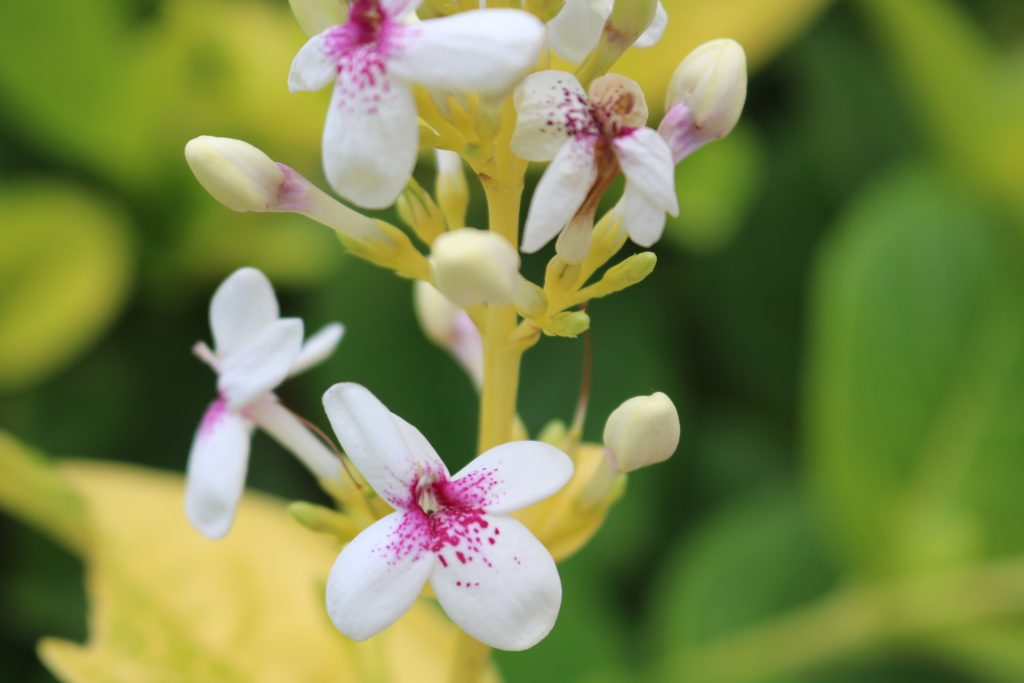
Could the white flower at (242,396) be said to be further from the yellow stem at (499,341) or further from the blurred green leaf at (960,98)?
the blurred green leaf at (960,98)

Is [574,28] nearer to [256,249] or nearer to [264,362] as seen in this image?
[264,362]

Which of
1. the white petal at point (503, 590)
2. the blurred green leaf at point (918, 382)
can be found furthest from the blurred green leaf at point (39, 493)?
the blurred green leaf at point (918, 382)

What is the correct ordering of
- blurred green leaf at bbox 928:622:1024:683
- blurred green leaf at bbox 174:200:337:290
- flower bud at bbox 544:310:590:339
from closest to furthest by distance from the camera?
1. flower bud at bbox 544:310:590:339
2. blurred green leaf at bbox 928:622:1024:683
3. blurred green leaf at bbox 174:200:337:290

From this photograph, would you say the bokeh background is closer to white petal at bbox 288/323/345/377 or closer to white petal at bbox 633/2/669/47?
white petal at bbox 288/323/345/377

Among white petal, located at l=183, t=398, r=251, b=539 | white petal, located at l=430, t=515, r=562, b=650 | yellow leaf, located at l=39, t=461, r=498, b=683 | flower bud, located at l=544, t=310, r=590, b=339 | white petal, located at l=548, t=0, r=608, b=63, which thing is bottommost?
yellow leaf, located at l=39, t=461, r=498, b=683

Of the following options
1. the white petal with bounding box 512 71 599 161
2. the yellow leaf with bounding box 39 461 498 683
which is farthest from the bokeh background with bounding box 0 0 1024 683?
the white petal with bounding box 512 71 599 161

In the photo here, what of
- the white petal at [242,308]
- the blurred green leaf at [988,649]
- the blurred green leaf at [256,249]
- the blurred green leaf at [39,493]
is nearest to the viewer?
the white petal at [242,308]

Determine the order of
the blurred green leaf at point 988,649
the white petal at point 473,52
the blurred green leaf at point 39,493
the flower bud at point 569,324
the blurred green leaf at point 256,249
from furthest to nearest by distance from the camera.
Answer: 1. the blurred green leaf at point 256,249
2. the blurred green leaf at point 988,649
3. the blurred green leaf at point 39,493
4. the flower bud at point 569,324
5. the white petal at point 473,52

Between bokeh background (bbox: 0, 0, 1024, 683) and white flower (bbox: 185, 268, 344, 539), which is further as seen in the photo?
bokeh background (bbox: 0, 0, 1024, 683)
